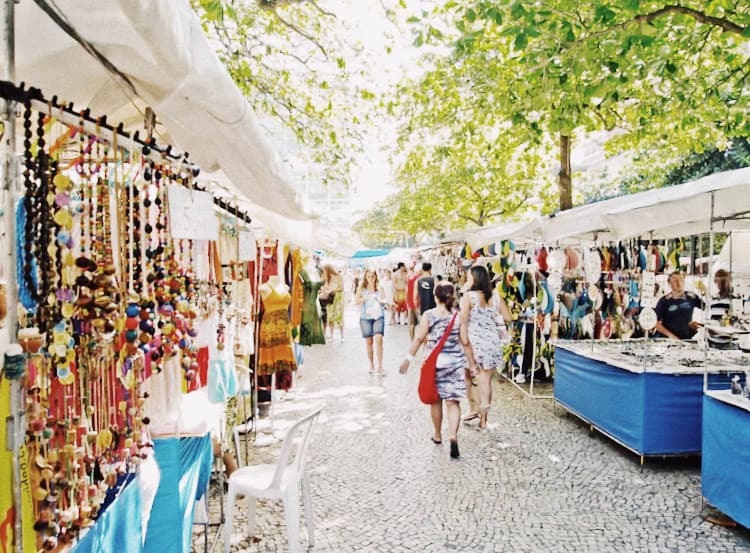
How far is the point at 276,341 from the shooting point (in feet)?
17.8

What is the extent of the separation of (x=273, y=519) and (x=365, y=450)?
1.60 m

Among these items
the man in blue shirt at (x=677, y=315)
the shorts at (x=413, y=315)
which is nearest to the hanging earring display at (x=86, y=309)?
the man in blue shirt at (x=677, y=315)

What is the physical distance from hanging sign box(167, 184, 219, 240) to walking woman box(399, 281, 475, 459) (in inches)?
126

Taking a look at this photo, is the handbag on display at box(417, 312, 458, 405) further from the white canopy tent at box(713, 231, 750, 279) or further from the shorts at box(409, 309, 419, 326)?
the white canopy tent at box(713, 231, 750, 279)

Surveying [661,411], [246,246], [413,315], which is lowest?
[661,411]

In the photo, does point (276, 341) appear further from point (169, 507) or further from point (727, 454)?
point (727, 454)

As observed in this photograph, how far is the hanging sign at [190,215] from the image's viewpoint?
2.13m

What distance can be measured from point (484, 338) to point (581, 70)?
2.90 metres

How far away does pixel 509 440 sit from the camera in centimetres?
577

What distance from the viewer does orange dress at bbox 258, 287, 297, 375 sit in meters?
→ 5.32

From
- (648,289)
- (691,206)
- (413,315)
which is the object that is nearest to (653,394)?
(648,289)

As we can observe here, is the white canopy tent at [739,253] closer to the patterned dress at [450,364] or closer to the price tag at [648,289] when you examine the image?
the price tag at [648,289]

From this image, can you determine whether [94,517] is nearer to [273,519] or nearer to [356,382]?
[273,519]

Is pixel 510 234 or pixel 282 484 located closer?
pixel 282 484
